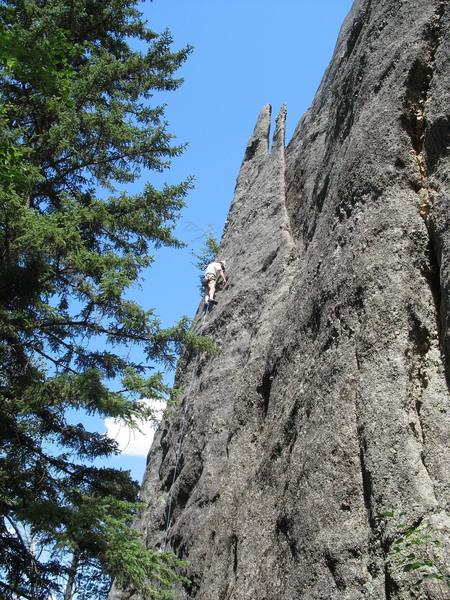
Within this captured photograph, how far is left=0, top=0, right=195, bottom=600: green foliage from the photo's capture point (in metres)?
7.70

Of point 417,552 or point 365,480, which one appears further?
point 365,480

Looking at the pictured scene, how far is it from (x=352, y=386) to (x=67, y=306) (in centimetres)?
623

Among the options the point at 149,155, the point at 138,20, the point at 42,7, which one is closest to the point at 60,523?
the point at 149,155

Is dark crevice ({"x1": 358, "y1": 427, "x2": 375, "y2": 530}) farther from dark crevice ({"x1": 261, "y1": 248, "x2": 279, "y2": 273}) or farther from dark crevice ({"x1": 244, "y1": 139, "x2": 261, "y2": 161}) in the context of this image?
dark crevice ({"x1": 244, "y1": 139, "x2": 261, "y2": 161})

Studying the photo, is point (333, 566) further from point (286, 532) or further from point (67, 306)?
point (67, 306)

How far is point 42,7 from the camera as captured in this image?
12383mm

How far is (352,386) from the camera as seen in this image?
233 inches

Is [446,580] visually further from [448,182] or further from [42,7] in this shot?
[42,7]

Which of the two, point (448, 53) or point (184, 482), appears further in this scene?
point (184, 482)

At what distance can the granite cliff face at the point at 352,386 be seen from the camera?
5203mm

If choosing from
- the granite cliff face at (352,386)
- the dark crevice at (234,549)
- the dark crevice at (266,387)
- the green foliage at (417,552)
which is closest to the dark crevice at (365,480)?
the granite cliff face at (352,386)

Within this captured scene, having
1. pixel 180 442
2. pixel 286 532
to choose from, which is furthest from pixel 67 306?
pixel 286 532

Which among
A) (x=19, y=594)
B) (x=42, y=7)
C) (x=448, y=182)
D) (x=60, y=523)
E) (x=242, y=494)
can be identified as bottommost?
(x=19, y=594)

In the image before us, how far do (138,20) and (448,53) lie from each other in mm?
9037
